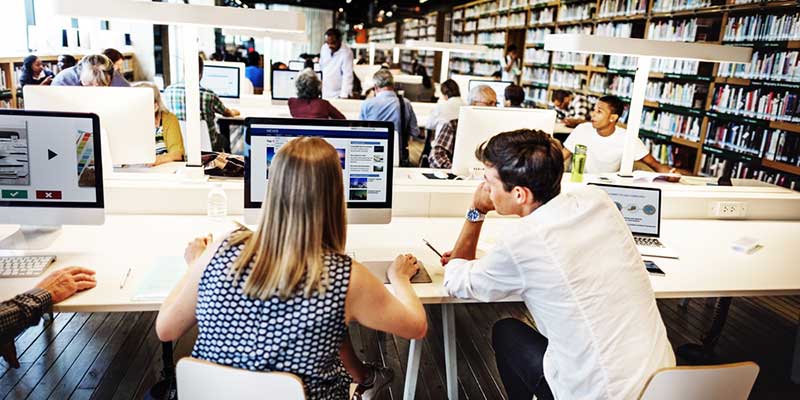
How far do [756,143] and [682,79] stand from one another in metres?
1.15

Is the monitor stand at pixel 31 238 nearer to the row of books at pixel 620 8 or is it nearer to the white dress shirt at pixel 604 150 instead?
the white dress shirt at pixel 604 150

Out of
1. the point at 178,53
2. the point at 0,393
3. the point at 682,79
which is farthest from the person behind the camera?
the point at 178,53

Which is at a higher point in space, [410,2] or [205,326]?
[410,2]

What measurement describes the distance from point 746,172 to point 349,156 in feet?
15.3

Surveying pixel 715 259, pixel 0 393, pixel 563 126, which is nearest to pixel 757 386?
pixel 715 259

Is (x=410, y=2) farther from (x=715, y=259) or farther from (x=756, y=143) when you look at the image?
(x=715, y=259)

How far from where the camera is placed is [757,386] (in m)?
2.65

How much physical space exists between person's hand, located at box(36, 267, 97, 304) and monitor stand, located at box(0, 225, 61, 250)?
388 mm

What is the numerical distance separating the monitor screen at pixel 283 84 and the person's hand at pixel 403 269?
4720 millimetres

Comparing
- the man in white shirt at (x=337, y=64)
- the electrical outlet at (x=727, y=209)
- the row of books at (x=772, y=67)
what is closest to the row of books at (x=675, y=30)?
the row of books at (x=772, y=67)

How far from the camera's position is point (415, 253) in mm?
2162

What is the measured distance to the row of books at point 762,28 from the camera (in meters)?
4.65

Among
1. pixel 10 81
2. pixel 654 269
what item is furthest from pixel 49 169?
pixel 10 81

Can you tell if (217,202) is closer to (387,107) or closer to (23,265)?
(23,265)
